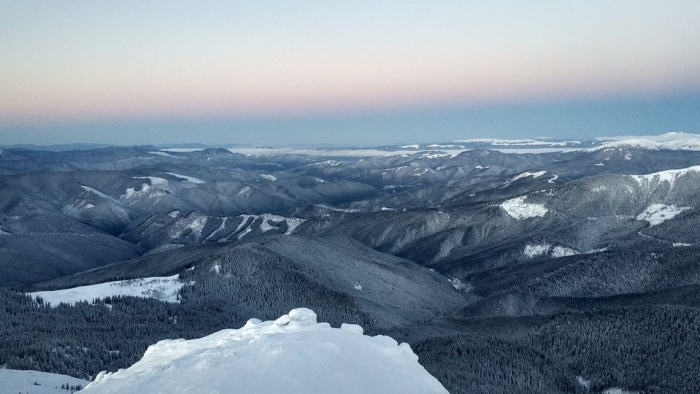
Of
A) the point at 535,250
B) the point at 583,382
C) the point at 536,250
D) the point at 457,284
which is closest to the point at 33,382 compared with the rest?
the point at 583,382

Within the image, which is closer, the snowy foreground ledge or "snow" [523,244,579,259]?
the snowy foreground ledge

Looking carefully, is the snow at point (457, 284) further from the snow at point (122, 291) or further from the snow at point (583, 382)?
the snow at point (122, 291)

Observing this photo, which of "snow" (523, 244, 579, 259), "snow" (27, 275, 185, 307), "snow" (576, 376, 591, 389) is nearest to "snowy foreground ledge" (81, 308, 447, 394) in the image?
"snow" (576, 376, 591, 389)

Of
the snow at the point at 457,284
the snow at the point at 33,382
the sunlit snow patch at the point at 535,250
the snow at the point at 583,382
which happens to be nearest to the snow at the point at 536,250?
the sunlit snow patch at the point at 535,250

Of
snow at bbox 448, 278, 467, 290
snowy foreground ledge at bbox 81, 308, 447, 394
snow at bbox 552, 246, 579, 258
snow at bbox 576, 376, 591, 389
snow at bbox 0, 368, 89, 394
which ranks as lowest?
snow at bbox 448, 278, 467, 290

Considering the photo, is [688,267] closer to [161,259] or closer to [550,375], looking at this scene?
[550,375]

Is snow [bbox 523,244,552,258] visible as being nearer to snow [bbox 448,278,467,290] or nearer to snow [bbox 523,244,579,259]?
snow [bbox 523,244,579,259]

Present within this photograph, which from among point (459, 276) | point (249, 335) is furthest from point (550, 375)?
point (459, 276)
